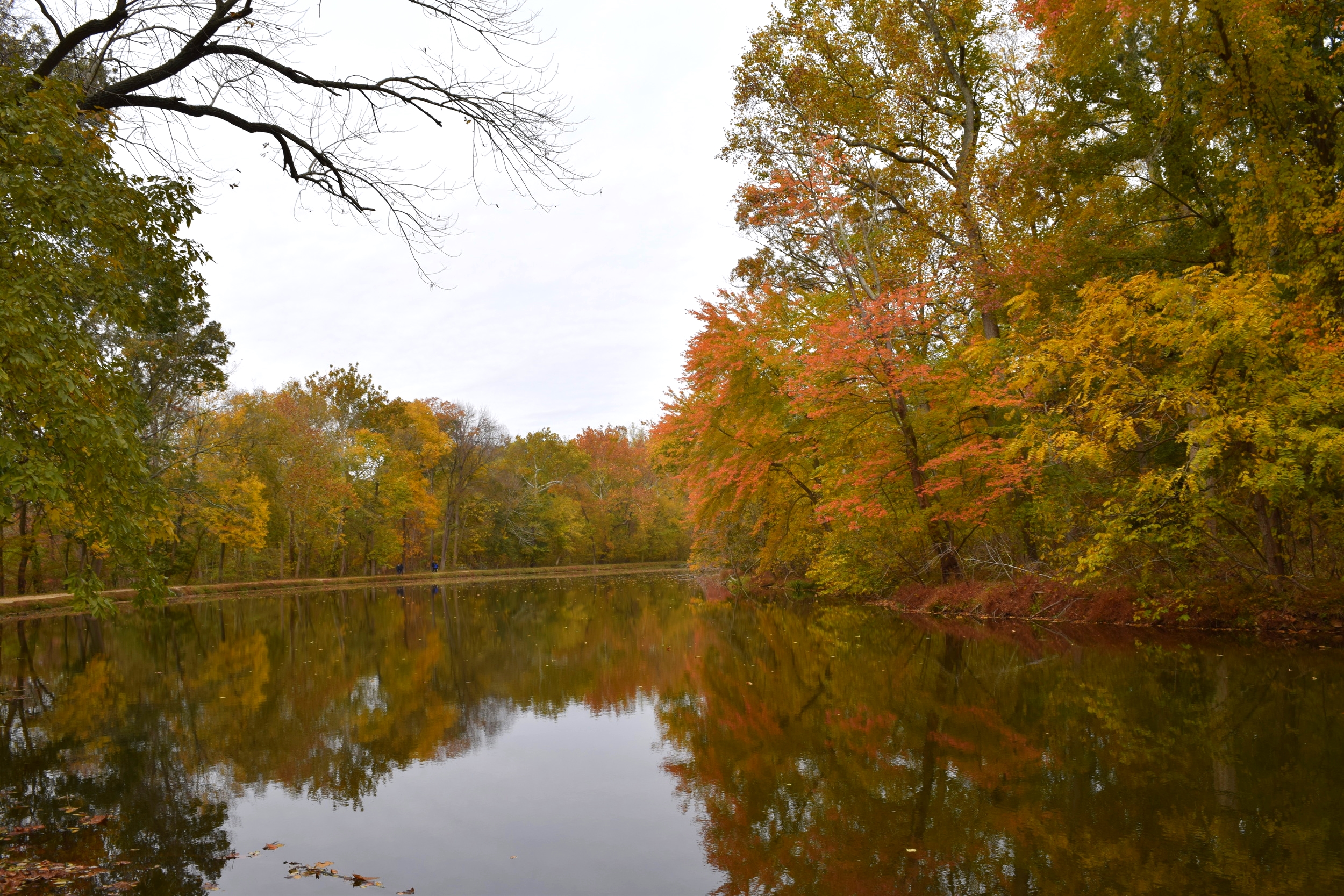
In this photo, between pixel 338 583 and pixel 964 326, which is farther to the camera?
pixel 338 583

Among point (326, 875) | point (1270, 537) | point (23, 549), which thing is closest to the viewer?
point (326, 875)

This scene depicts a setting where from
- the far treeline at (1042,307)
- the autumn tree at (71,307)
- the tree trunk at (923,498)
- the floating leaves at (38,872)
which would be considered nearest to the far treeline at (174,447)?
the autumn tree at (71,307)

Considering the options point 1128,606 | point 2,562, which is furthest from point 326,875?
point 2,562

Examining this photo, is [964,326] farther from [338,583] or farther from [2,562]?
[2,562]

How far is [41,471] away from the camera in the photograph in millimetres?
4699

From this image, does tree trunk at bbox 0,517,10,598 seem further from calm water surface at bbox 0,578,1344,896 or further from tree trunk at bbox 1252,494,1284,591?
tree trunk at bbox 1252,494,1284,591

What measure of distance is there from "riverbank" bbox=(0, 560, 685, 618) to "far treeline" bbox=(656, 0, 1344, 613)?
17.8 metres

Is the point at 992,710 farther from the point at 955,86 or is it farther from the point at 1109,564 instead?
the point at 955,86

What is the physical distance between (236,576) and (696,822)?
45.5 m

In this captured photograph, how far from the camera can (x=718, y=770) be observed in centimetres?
673

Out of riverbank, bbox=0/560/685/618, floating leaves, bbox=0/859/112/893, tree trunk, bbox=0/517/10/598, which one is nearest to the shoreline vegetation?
floating leaves, bbox=0/859/112/893

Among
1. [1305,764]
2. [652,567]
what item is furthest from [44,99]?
[652,567]

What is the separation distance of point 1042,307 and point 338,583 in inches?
1524

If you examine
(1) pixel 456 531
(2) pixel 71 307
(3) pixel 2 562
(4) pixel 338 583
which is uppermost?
(2) pixel 71 307
